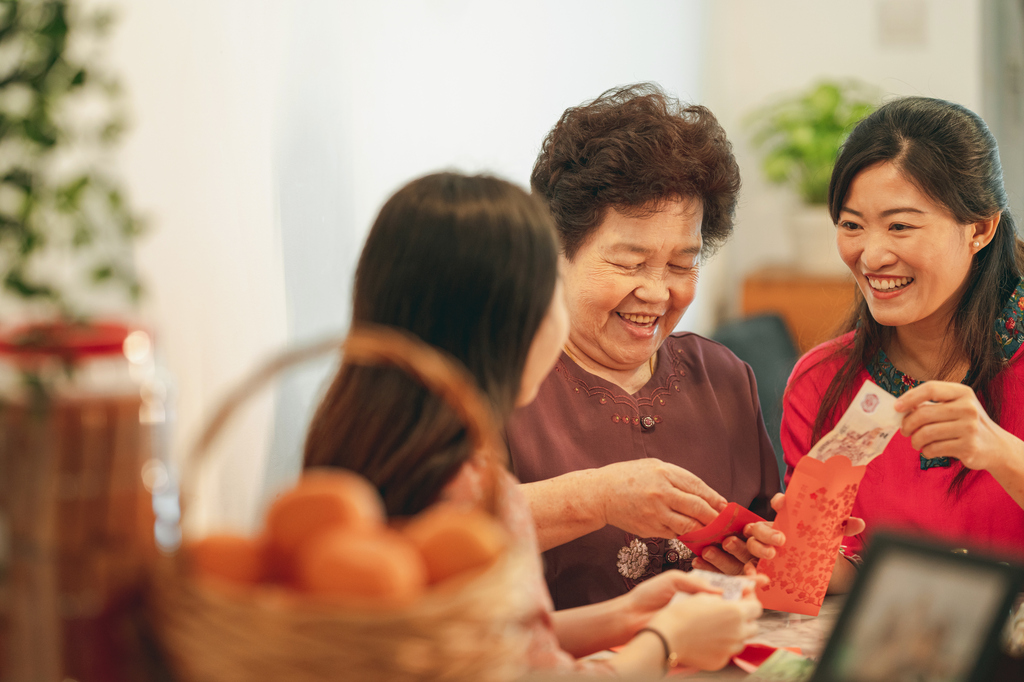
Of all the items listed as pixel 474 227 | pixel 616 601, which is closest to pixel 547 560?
pixel 616 601

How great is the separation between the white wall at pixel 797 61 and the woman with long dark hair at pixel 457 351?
351 cm

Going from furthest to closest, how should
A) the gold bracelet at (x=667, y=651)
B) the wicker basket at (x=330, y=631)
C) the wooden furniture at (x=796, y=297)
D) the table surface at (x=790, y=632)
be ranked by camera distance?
the wooden furniture at (x=796, y=297) → the table surface at (x=790, y=632) → the gold bracelet at (x=667, y=651) → the wicker basket at (x=330, y=631)

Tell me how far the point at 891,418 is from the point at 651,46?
2.41 meters

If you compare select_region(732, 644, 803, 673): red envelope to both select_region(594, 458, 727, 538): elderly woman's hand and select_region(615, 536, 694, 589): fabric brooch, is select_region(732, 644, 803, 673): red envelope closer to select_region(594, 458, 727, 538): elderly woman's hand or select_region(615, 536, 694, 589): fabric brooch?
select_region(594, 458, 727, 538): elderly woman's hand

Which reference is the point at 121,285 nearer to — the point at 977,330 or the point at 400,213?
the point at 400,213

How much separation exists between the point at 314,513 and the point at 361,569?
8cm

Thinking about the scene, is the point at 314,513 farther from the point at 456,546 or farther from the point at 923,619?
the point at 923,619

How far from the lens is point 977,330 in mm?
1803

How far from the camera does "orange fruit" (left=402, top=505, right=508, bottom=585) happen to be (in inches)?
26.7

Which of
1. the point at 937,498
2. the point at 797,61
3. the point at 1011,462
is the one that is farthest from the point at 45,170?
the point at 797,61

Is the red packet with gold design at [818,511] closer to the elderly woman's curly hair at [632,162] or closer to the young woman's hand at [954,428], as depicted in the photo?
the young woman's hand at [954,428]

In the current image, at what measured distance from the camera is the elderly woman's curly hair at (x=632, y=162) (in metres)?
1.65

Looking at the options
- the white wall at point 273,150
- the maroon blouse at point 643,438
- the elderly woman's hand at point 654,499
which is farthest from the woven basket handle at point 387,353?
the maroon blouse at point 643,438

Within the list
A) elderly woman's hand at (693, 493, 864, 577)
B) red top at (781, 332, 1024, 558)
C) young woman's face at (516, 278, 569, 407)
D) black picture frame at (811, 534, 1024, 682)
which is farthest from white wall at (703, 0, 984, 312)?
black picture frame at (811, 534, 1024, 682)
